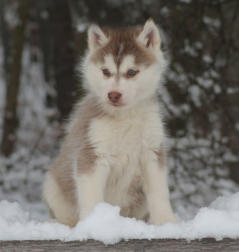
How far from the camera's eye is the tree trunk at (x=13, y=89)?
9281mm

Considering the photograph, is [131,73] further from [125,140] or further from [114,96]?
[125,140]

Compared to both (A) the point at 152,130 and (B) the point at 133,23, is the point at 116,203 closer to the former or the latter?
(A) the point at 152,130

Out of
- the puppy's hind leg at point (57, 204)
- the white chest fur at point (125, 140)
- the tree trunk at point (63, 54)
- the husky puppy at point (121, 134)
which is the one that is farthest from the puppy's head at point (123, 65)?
the tree trunk at point (63, 54)

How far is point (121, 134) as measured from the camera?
4281 mm

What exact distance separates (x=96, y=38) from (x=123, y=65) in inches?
21.5

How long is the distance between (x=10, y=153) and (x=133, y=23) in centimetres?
362

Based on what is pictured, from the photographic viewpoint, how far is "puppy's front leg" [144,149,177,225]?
4198 mm

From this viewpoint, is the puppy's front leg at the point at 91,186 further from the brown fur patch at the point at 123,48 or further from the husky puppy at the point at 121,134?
Answer: the brown fur patch at the point at 123,48

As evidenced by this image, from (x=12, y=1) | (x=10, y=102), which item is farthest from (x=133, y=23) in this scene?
(x=12, y=1)

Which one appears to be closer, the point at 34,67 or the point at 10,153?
the point at 10,153

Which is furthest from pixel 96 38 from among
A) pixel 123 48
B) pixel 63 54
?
pixel 63 54

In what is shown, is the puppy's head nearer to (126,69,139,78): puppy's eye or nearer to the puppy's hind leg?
(126,69,139,78): puppy's eye

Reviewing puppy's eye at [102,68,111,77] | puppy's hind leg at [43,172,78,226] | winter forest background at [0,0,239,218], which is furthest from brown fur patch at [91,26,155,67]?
winter forest background at [0,0,239,218]

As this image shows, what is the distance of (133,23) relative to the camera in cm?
770
